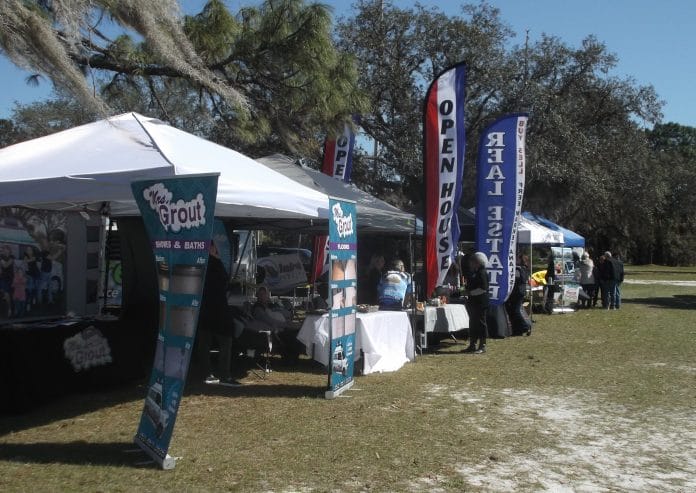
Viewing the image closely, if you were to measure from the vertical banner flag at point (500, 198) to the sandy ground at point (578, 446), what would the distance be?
174 inches

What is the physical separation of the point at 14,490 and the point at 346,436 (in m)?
2.71

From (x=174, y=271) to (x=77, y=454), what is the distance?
5.73ft

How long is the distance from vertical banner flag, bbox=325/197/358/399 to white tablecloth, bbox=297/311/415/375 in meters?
0.58

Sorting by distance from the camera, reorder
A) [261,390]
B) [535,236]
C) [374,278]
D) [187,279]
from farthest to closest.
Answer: [535,236], [374,278], [261,390], [187,279]

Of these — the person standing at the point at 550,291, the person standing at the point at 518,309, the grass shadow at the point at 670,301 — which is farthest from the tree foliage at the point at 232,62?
the grass shadow at the point at 670,301

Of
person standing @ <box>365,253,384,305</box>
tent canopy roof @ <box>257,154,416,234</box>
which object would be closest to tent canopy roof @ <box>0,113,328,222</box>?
tent canopy roof @ <box>257,154,416,234</box>

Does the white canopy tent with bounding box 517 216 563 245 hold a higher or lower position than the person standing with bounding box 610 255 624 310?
higher

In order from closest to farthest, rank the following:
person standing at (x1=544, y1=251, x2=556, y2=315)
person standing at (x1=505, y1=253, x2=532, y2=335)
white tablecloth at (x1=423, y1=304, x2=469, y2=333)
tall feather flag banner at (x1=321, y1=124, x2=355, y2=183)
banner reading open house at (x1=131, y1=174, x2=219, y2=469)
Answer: banner reading open house at (x1=131, y1=174, x2=219, y2=469) → white tablecloth at (x1=423, y1=304, x2=469, y2=333) → person standing at (x1=505, y1=253, x2=532, y2=335) → tall feather flag banner at (x1=321, y1=124, x2=355, y2=183) → person standing at (x1=544, y1=251, x2=556, y2=315)

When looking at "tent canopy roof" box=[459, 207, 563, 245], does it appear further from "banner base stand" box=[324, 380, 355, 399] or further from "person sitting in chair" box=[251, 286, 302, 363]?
"banner base stand" box=[324, 380, 355, 399]

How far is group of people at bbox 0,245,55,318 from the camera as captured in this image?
816cm

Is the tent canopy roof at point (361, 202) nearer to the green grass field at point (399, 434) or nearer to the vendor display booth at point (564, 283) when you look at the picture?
the green grass field at point (399, 434)

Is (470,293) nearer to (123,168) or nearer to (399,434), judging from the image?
(399,434)

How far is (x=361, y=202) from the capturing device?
12461mm

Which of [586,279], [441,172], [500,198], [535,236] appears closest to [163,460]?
[441,172]
